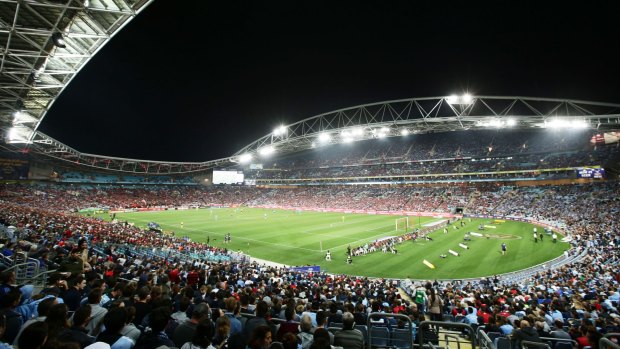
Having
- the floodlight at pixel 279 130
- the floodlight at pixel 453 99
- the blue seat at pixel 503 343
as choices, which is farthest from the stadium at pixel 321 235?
the floodlight at pixel 279 130

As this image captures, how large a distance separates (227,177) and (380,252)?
73.6m

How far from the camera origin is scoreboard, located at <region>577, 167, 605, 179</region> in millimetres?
48156

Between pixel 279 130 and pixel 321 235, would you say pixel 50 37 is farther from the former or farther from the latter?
pixel 279 130

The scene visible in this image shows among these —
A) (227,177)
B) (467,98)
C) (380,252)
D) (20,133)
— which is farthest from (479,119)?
(227,177)

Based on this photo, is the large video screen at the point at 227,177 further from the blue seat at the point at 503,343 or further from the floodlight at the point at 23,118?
the blue seat at the point at 503,343

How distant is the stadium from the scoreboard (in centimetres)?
17

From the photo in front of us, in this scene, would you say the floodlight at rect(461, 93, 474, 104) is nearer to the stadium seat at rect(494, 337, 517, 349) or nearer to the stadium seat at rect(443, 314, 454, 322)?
the stadium seat at rect(443, 314, 454, 322)

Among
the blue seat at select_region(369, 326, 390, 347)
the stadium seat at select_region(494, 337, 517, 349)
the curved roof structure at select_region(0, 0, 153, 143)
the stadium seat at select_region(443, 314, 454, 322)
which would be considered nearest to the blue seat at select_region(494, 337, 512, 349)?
the stadium seat at select_region(494, 337, 517, 349)

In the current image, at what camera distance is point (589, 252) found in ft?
76.1

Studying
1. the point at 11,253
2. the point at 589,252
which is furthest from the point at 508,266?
the point at 11,253

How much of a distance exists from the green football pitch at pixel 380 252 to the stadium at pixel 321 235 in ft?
0.89

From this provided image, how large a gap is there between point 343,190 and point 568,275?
64.3m

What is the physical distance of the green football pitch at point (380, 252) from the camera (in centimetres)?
2239

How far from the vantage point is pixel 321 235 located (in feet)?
119
